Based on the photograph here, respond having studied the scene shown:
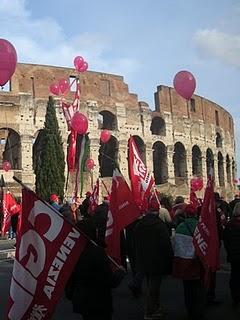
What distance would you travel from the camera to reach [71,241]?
14.7ft

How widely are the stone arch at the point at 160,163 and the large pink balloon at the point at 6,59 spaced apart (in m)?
33.9

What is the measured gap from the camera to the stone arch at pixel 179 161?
47.4 m

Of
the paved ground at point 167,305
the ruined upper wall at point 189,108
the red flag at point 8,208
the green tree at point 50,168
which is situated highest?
the ruined upper wall at point 189,108

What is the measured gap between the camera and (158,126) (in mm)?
46500

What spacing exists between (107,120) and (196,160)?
1119 centimetres

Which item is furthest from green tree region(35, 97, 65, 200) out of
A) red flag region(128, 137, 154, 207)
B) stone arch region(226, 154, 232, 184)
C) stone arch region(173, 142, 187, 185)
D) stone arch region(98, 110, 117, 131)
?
stone arch region(226, 154, 232, 184)

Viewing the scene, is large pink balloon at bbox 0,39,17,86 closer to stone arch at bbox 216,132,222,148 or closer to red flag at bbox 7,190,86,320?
red flag at bbox 7,190,86,320

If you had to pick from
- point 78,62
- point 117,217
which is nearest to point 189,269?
point 117,217

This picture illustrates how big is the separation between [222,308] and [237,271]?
585 millimetres

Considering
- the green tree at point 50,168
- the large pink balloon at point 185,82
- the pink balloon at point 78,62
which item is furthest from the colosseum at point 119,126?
the large pink balloon at point 185,82

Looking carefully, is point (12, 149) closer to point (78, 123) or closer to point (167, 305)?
point (78, 123)

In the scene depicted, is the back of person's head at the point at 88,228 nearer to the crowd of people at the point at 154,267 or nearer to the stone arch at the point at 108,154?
the crowd of people at the point at 154,267

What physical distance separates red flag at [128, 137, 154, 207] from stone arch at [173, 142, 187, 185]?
36.5m

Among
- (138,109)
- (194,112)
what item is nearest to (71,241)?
(138,109)
